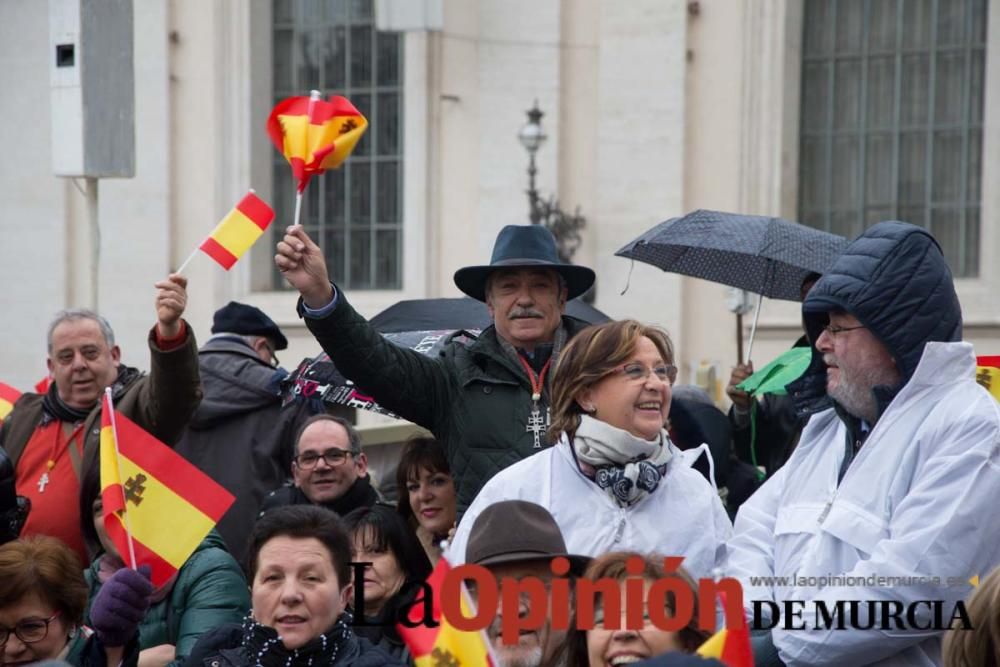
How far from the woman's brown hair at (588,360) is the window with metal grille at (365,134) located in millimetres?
13762

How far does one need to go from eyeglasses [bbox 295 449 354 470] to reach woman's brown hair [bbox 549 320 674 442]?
1.68 m

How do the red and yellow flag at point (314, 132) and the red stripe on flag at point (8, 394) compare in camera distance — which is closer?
the red and yellow flag at point (314, 132)

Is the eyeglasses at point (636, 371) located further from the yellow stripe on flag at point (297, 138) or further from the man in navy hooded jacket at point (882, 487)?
the yellow stripe on flag at point (297, 138)

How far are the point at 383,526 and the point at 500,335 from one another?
2.25 feet

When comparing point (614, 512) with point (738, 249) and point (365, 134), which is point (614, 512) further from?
point (365, 134)

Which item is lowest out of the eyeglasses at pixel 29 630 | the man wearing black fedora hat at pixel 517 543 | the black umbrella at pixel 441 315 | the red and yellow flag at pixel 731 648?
the eyeglasses at pixel 29 630

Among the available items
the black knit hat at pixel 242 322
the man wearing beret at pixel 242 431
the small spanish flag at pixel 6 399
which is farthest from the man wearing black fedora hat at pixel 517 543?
the black knit hat at pixel 242 322

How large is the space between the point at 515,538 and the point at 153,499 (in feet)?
5.58

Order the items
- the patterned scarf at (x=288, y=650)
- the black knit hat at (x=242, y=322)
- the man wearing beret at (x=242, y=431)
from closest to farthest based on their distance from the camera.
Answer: the patterned scarf at (x=288, y=650) → the man wearing beret at (x=242, y=431) → the black knit hat at (x=242, y=322)

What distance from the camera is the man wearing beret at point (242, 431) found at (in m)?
7.24

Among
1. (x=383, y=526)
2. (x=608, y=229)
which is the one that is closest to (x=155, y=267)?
(x=608, y=229)

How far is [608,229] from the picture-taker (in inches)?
654

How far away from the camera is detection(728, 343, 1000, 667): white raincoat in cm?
395

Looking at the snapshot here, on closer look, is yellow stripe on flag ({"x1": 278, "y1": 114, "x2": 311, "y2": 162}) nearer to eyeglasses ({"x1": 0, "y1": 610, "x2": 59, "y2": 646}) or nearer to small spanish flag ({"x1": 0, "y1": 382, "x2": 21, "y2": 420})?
eyeglasses ({"x1": 0, "y1": 610, "x2": 59, "y2": 646})
